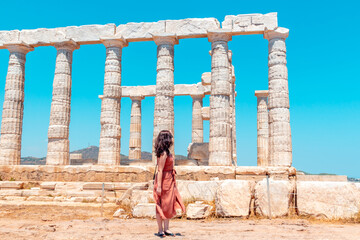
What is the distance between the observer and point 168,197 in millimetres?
6676

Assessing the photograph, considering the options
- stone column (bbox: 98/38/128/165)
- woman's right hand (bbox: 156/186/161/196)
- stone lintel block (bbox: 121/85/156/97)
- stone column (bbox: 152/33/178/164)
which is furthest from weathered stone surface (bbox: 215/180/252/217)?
stone lintel block (bbox: 121/85/156/97)

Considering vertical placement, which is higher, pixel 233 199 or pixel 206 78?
pixel 206 78

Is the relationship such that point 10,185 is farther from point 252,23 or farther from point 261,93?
point 261,93

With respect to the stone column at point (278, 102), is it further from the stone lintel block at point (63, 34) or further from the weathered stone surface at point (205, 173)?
the stone lintel block at point (63, 34)

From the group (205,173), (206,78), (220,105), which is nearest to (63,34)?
(220,105)

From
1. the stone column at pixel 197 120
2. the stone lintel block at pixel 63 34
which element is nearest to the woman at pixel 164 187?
Result: the stone lintel block at pixel 63 34

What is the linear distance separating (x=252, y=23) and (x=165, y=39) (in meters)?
4.34

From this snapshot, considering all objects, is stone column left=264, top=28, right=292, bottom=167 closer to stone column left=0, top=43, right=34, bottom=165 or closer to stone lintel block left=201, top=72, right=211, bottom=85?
stone lintel block left=201, top=72, right=211, bottom=85

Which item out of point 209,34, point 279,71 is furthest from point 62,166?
point 279,71

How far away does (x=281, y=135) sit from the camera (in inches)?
673

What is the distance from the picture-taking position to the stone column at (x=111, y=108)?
18.5m

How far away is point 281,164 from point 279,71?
4.38 metres

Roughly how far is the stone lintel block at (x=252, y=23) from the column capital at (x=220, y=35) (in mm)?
311

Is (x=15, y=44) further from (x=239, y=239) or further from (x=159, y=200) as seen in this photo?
(x=239, y=239)
